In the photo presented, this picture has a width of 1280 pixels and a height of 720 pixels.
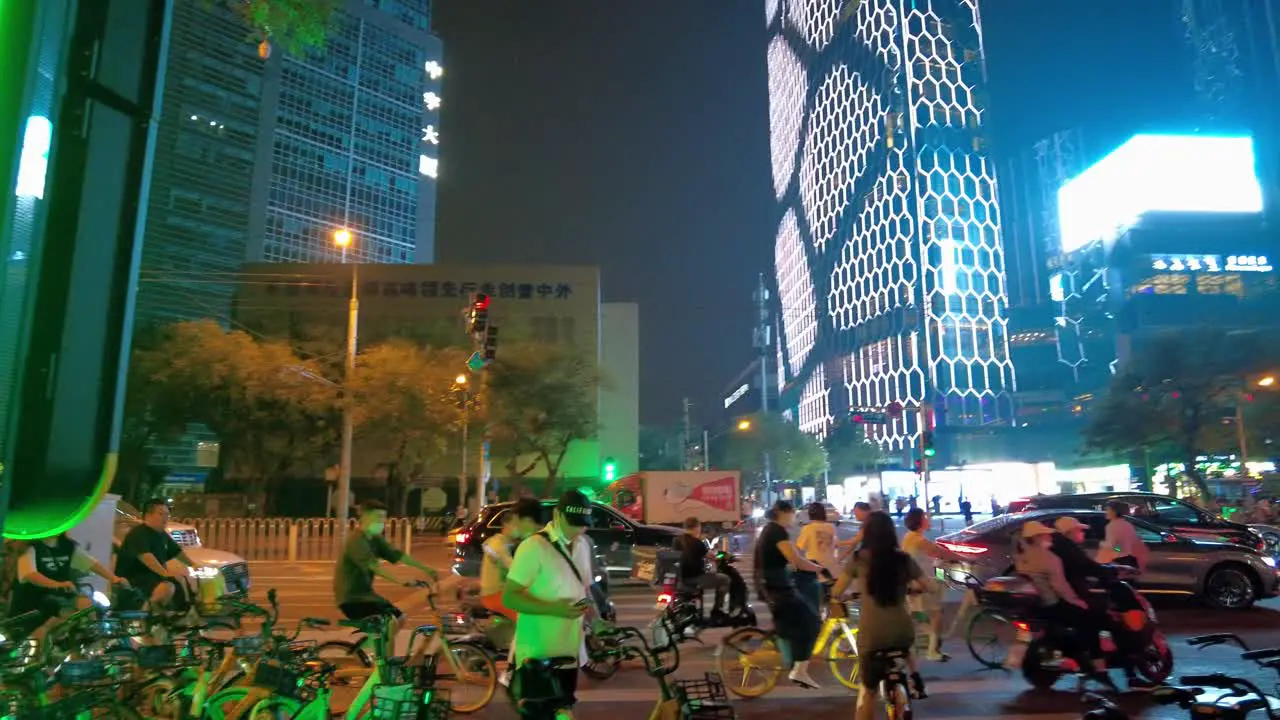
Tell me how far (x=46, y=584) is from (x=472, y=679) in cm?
365

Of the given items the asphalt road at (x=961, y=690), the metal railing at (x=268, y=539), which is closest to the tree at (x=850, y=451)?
the metal railing at (x=268, y=539)

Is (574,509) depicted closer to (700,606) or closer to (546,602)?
(546,602)

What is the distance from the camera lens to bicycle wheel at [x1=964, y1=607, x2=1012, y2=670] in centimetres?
894

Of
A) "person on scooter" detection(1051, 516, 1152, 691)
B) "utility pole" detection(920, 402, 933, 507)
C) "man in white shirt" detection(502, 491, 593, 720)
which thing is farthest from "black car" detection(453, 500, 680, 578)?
"utility pole" detection(920, 402, 933, 507)

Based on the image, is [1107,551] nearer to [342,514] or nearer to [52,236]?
[52,236]

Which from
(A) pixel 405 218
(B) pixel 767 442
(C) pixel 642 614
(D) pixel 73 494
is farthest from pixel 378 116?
(D) pixel 73 494

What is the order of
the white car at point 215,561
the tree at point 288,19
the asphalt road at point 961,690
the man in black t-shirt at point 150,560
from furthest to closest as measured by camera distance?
the white car at point 215,561 → the tree at point 288,19 → the man in black t-shirt at point 150,560 → the asphalt road at point 961,690

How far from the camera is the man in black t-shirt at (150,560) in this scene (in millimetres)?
7664

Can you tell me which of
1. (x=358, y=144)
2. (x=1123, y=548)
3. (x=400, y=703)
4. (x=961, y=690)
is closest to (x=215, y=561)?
(x=400, y=703)

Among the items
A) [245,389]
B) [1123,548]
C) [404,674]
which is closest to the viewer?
[404,674]

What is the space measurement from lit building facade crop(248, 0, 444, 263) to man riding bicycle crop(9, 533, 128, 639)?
86.8 meters

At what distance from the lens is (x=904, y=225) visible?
340 feet

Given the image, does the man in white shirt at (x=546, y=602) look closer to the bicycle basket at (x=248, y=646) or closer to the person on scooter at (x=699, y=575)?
the bicycle basket at (x=248, y=646)

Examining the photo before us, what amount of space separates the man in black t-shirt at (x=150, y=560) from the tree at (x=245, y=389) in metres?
20.4
